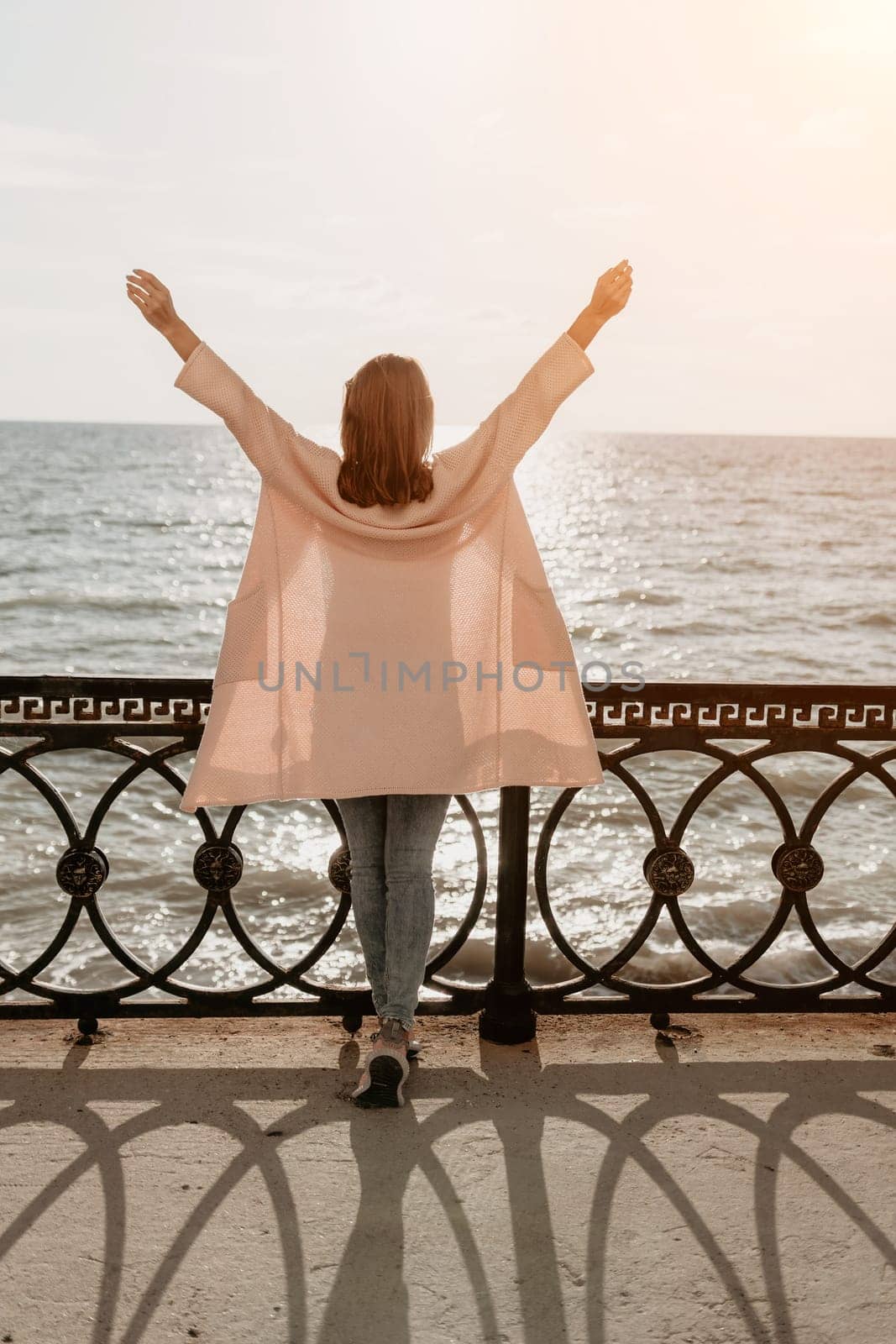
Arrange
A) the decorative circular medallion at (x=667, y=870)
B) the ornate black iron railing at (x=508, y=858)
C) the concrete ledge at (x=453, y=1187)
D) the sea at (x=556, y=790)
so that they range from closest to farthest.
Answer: the concrete ledge at (x=453, y=1187)
the ornate black iron railing at (x=508, y=858)
the decorative circular medallion at (x=667, y=870)
the sea at (x=556, y=790)

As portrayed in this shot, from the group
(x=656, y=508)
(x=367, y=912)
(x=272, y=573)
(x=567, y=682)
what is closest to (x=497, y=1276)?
(x=367, y=912)

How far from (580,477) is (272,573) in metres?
77.8

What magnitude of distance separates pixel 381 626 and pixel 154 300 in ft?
3.31

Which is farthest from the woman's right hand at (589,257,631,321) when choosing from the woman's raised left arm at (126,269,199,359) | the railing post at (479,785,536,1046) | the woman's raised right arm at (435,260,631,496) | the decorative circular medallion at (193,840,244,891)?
the decorative circular medallion at (193,840,244,891)

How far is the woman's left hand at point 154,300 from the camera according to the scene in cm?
301

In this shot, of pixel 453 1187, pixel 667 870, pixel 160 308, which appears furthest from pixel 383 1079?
pixel 160 308

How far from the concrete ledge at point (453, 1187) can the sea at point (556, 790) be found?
1189mm

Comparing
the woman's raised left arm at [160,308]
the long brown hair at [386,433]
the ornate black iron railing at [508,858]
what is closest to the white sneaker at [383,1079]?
the ornate black iron railing at [508,858]

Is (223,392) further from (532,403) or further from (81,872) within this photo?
(81,872)

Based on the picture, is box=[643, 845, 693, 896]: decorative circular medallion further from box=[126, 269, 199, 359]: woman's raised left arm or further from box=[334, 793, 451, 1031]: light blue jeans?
box=[126, 269, 199, 359]: woman's raised left arm

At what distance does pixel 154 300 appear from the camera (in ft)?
9.92

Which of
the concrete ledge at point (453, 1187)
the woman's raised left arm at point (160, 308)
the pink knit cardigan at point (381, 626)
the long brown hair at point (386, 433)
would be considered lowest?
the concrete ledge at point (453, 1187)

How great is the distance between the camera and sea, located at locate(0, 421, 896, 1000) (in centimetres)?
713

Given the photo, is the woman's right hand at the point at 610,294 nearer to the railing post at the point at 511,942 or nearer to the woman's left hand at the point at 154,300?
the woman's left hand at the point at 154,300
